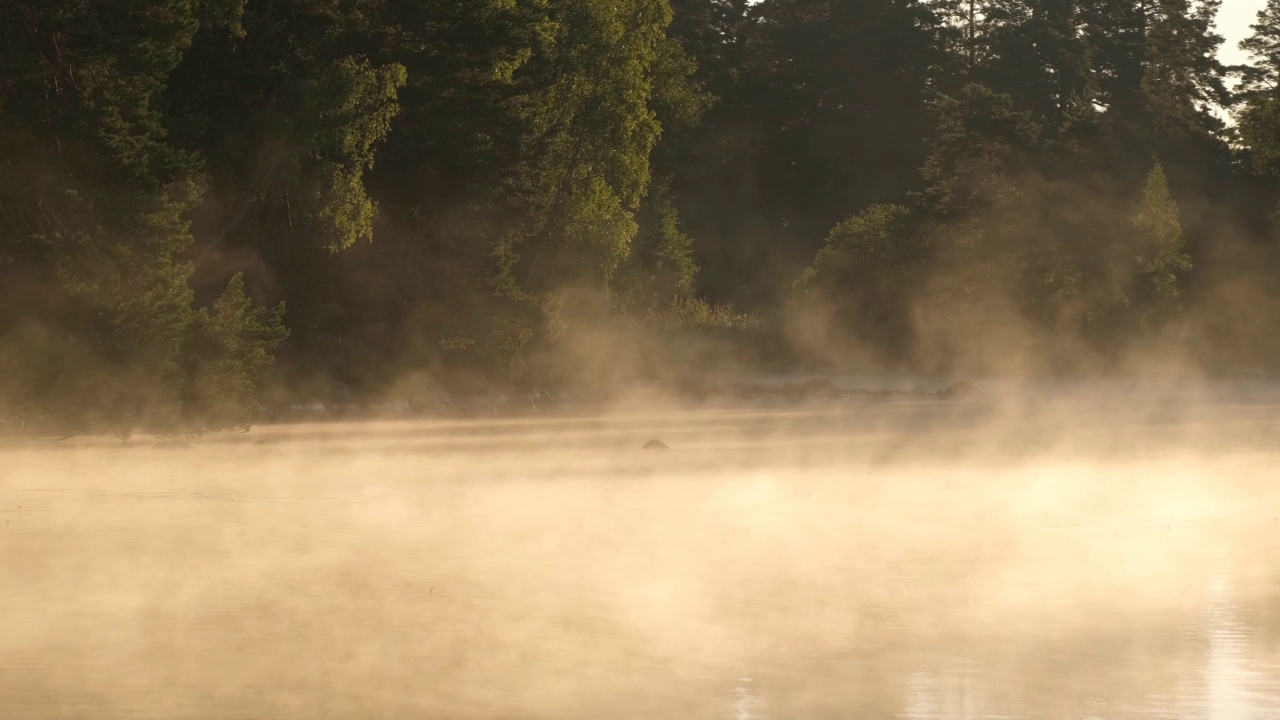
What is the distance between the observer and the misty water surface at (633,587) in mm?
8531

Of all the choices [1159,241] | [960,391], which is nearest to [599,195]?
[960,391]

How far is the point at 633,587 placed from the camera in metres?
11.9

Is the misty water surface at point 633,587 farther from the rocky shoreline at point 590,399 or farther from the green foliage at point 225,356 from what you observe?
the rocky shoreline at point 590,399

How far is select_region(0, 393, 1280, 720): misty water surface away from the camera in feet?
28.0

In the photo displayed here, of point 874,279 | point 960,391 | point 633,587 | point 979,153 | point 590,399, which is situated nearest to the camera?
point 633,587

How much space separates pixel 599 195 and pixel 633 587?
31.1 m

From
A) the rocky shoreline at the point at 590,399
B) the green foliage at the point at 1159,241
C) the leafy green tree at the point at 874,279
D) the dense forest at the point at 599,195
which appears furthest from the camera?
the leafy green tree at the point at 874,279

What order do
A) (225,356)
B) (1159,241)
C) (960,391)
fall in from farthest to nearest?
(1159,241) < (960,391) < (225,356)

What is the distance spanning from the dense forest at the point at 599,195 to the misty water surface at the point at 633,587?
371cm

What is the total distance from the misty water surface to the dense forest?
371 centimetres

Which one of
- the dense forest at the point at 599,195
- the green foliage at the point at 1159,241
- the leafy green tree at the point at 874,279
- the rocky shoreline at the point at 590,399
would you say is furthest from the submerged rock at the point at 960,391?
the green foliage at the point at 1159,241

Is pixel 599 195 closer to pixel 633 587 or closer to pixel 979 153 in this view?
pixel 979 153

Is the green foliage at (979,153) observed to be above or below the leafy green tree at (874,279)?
above

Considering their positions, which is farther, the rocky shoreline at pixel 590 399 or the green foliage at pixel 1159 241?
the green foliage at pixel 1159 241
